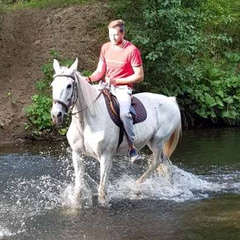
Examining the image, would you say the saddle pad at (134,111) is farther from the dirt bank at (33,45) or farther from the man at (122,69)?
the dirt bank at (33,45)

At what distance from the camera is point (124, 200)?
8.59 meters

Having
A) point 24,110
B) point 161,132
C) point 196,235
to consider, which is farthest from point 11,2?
point 196,235

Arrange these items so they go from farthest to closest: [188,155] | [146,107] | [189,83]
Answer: [189,83] < [188,155] < [146,107]

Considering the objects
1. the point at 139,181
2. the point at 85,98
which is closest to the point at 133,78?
the point at 85,98

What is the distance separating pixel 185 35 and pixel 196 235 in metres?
8.19

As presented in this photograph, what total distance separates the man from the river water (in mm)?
975

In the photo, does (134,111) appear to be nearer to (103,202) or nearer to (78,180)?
(78,180)

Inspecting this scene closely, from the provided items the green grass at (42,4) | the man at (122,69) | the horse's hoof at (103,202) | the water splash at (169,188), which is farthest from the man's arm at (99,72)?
the green grass at (42,4)

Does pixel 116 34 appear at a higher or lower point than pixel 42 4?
lower

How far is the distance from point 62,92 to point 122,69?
4.28ft

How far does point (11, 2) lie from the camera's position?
21.0 m

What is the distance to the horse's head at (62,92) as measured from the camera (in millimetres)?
7062

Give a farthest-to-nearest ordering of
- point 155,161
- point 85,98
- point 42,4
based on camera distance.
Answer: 1. point 42,4
2. point 155,161
3. point 85,98

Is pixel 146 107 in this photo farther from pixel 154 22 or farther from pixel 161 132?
pixel 154 22
